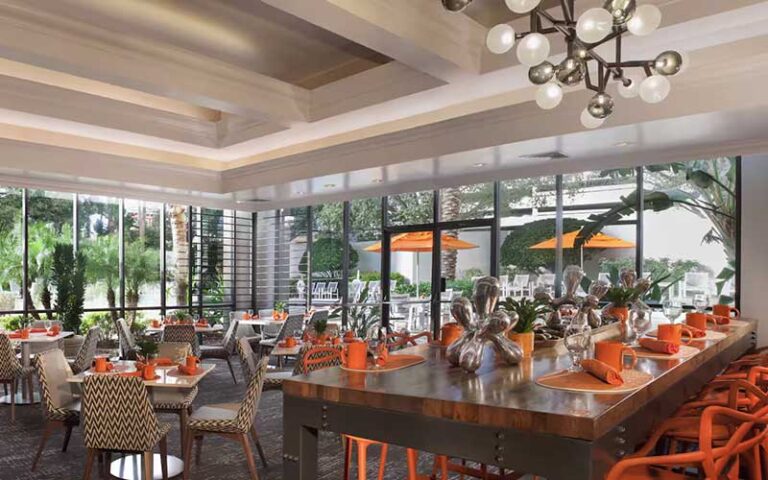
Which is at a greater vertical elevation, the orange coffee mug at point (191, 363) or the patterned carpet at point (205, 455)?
the orange coffee mug at point (191, 363)

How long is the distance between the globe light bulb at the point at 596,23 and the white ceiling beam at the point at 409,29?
57.4 inches

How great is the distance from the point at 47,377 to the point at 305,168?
421 cm

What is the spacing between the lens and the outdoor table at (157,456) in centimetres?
429

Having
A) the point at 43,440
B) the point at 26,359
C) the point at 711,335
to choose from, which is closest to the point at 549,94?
the point at 711,335

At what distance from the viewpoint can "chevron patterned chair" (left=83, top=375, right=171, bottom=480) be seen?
3.74 metres

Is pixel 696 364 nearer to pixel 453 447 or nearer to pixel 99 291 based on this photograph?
pixel 453 447

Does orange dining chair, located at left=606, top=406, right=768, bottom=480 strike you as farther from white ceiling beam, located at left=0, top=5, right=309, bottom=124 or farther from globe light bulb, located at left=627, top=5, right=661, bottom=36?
white ceiling beam, located at left=0, top=5, right=309, bottom=124

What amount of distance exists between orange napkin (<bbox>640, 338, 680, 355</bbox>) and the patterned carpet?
6.77 ft

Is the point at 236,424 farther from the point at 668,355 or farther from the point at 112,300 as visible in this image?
the point at 112,300

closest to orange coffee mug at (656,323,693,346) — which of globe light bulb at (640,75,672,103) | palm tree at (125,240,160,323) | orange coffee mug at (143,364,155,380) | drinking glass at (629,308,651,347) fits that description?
drinking glass at (629,308,651,347)

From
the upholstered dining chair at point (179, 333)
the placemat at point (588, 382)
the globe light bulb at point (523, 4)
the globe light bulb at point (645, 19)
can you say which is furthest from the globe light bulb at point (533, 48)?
the upholstered dining chair at point (179, 333)

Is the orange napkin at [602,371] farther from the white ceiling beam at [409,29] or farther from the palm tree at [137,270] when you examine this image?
the palm tree at [137,270]

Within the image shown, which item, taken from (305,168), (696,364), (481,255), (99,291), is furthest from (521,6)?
(99,291)

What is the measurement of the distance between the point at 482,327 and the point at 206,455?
323 cm
